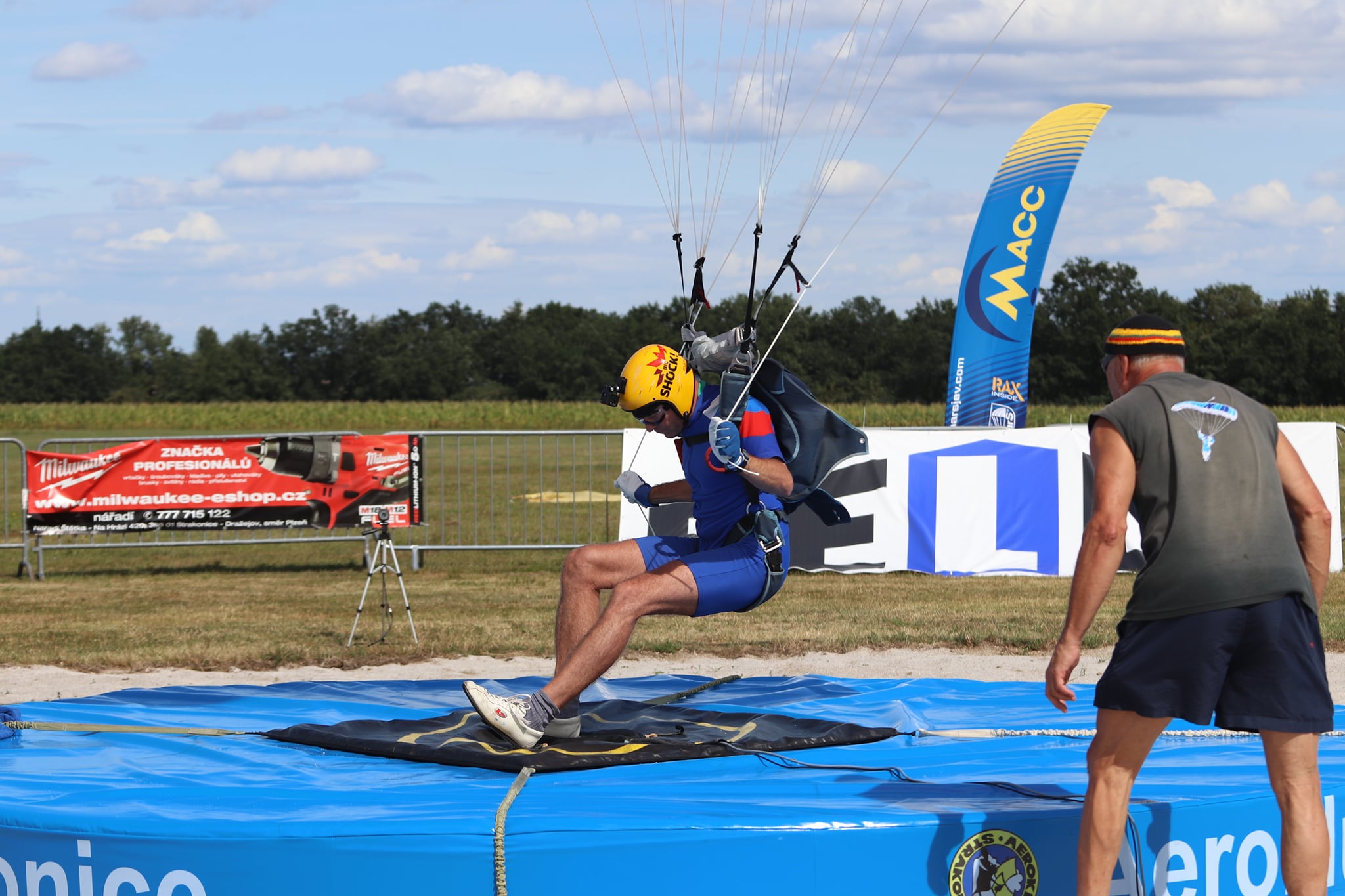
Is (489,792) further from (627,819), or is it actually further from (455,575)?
(455,575)

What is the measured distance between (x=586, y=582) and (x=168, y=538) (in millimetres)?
13934

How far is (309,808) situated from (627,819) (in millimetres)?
1043

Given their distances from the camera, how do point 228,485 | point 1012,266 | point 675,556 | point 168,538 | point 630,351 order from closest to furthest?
point 675,556, point 228,485, point 1012,266, point 168,538, point 630,351

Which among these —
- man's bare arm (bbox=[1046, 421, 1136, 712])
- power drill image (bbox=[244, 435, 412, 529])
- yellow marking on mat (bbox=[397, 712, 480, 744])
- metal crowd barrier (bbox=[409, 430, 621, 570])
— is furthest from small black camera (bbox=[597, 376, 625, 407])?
power drill image (bbox=[244, 435, 412, 529])

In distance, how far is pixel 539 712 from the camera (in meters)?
5.03

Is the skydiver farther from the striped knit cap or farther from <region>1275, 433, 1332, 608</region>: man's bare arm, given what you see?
<region>1275, 433, 1332, 608</region>: man's bare arm

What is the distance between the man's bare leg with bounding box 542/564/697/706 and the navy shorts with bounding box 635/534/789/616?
0.06 meters

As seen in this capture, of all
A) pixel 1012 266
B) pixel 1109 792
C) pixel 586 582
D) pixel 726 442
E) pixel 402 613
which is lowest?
pixel 402 613

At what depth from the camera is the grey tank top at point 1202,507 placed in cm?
347

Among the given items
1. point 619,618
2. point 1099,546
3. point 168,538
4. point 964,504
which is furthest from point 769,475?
point 168,538

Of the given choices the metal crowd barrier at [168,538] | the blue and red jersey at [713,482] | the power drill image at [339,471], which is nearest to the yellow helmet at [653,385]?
→ the blue and red jersey at [713,482]

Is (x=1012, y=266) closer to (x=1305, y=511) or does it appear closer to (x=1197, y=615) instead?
(x=1305, y=511)

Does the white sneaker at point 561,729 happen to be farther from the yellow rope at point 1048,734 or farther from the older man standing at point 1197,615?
the older man standing at point 1197,615

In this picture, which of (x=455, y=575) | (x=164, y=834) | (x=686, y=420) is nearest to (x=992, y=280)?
(x=455, y=575)
